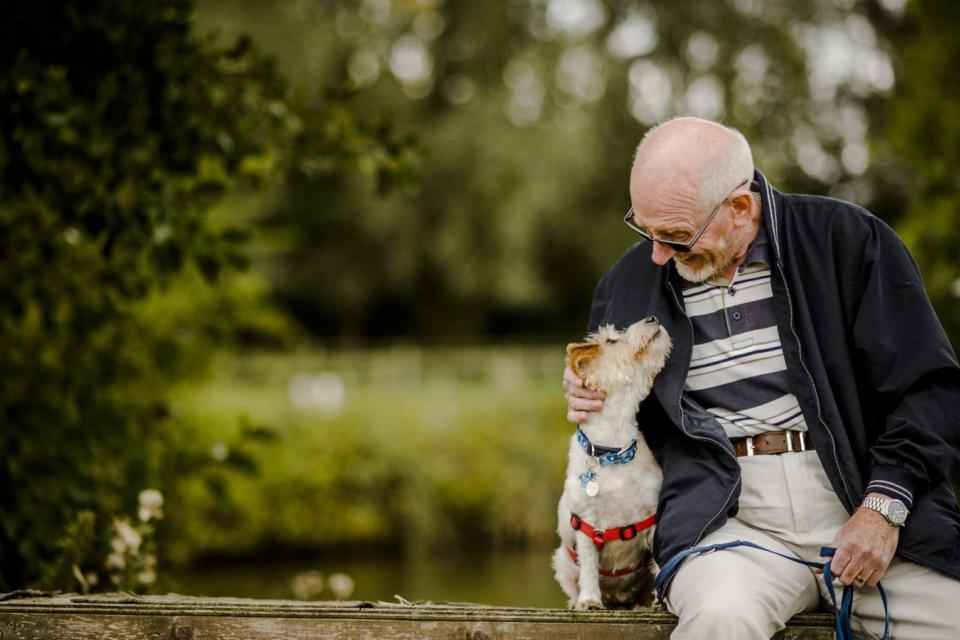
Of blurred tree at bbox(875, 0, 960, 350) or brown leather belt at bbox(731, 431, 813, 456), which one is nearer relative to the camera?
brown leather belt at bbox(731, 431, 813, 456)

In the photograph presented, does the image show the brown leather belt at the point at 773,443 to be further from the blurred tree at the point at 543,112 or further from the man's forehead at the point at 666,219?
→ the blurred tree at the point at 543,112

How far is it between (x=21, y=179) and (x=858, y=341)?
3.75 m

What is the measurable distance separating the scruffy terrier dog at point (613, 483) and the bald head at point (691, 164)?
0.44 metres

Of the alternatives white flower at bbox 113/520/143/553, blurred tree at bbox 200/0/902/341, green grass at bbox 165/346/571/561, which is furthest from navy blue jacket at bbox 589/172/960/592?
blurred tree at bbox 200/0/902/341

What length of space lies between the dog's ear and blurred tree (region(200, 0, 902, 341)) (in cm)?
2423

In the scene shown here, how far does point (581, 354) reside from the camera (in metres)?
3.76

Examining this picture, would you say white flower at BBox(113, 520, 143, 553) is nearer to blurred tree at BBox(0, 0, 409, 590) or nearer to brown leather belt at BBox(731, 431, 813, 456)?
blurred tree at BBox(0, 0, 409, 590)

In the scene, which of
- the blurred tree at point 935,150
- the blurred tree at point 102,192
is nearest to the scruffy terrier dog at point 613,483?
the blurred tree at point 102,192

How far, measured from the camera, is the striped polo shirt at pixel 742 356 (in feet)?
11.0

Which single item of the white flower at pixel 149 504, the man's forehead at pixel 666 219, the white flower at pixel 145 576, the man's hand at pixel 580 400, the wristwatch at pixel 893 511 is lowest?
the wristwatch at pixel 893 511

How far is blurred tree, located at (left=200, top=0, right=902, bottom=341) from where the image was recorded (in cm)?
2842

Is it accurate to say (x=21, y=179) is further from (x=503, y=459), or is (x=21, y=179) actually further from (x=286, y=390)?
(x=286, y=390)

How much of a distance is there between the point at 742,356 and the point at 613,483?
0.61 meters

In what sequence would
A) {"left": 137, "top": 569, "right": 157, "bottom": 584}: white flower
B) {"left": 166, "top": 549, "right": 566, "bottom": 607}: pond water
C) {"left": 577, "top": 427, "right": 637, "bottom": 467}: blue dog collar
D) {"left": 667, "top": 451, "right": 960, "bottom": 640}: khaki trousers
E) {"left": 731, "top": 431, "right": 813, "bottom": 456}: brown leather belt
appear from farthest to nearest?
{"left": 166, "top": 549, "right": 566, "bottom": 607}: pond water < {"left": 137, "top": 569, "right": 157, "bottom": 584}: white flower < {"left": 577, "top": 427, "right": 637, "bottom": 467}: blue dog collar < {"left": 731, "top": 431, "right": 813, "bottom": 456}: brown leather belt < {"left": 667, "top": 451, "right": 960, "bottom": 640}: khaki trousers
